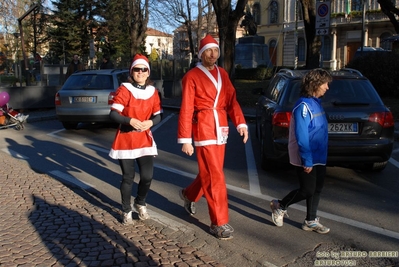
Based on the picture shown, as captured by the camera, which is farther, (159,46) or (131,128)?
(159,46)

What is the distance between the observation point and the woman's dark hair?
4.40 metres

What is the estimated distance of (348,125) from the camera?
6391 millimetres

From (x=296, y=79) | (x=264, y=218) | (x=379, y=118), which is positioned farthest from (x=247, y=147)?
(x=264, y=218)

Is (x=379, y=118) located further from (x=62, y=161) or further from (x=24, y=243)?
(x=62, y=161)

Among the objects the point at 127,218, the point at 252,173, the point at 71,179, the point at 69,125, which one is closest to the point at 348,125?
the point at 252,173

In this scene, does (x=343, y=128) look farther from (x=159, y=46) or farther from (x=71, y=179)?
(x=159, y=46)

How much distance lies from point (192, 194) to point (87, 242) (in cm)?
121

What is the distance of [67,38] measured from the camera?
1925 inches

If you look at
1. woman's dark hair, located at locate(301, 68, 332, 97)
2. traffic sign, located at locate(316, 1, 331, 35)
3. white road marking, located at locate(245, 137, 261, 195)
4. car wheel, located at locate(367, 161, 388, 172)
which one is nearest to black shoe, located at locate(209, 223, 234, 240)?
woman's dark hair, located at locate(301, 68, 332, 97)

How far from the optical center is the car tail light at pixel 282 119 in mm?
6520

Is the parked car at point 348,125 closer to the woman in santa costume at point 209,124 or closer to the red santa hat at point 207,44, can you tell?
the woman in santa costume at point 209,124

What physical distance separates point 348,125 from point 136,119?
126 inches

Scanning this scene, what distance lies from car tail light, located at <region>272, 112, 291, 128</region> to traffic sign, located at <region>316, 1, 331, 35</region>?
225 inches

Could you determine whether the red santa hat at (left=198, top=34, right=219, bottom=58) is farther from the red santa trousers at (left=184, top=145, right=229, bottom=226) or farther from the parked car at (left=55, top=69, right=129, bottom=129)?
the parked car at (left=55, top=69, right=129, bottom=129)
